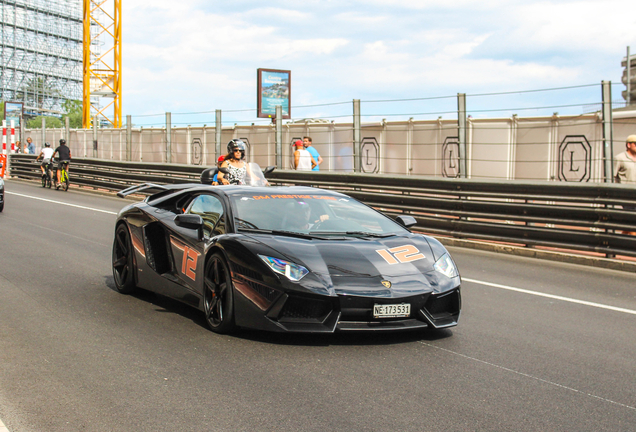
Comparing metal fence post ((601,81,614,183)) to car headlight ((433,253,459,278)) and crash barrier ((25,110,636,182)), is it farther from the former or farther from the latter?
car headlight ((433,253,459,278))

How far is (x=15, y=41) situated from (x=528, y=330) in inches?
5031

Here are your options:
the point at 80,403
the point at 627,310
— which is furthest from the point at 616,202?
the point at 80,403

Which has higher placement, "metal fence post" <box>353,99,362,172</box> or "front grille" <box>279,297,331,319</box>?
"metal fence post" <box>353,99,362,172</box>

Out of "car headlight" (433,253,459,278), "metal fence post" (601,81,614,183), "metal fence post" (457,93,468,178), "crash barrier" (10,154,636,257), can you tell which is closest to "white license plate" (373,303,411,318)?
"car headlight" (433,253,459,278)

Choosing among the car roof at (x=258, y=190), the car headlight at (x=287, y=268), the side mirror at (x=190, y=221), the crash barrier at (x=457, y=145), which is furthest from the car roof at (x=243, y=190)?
the crash barrier at (x=457, y=145)

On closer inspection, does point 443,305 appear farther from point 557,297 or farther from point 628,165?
point 628,165

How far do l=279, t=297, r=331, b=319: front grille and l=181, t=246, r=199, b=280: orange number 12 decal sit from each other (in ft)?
4.23

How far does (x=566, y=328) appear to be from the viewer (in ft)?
20.8

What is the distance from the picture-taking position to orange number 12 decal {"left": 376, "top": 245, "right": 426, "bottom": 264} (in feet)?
18.3

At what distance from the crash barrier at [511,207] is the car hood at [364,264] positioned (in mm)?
5601

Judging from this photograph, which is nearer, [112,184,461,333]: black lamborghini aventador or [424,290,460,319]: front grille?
[112,184,461,333]: black lamborghini aventador

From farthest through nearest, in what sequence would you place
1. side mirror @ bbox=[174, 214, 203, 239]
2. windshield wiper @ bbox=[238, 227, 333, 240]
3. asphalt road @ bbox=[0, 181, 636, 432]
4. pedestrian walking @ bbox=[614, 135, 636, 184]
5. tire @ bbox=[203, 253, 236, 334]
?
pedestrian walking @ bbox=[614, 135, 636, 184], side mirror @ bbox=[174, 214, 203, 239], windshield wiper @ bbox=[238, 227, 333, 240], tire @ bbox=[203, 253, 236, 334], asphalt road @ bbox=[0, 181, 636, 432]

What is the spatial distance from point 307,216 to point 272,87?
120 ft

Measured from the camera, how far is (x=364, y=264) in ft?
17.7
